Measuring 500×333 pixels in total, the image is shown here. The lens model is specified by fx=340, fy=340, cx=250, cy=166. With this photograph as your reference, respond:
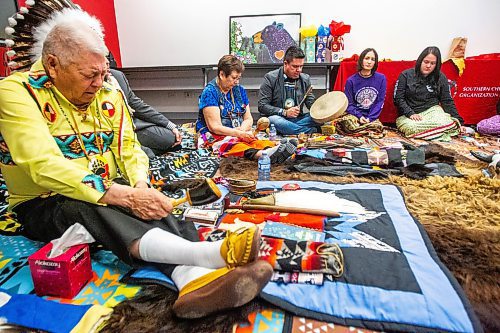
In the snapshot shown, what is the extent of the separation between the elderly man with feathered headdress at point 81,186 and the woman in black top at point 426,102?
10.5 ft

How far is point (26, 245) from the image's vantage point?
1.37 metres

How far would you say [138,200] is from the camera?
1.10 m

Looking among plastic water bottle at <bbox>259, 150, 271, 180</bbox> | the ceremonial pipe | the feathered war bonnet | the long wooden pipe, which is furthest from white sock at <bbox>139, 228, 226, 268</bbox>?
plastic water bottle at <bbox>259, 150, 271, 180</bbox>

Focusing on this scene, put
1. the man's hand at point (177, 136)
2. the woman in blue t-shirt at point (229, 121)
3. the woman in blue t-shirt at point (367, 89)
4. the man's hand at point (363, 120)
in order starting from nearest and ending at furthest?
the woman in blue t-shirt at point (229, 121)
the man's hand at point (177, 136)
the man's hand at point (363, 120)
the woman in blue t-shirt at point (367, 89)

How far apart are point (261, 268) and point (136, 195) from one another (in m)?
0.48

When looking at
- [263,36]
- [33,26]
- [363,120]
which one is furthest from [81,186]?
[263,36]

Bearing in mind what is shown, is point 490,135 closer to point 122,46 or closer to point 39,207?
point 39,207

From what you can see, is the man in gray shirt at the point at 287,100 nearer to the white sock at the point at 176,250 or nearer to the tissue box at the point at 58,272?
the white sock at the point at 176,250

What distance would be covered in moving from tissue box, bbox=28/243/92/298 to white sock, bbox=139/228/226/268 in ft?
0.65

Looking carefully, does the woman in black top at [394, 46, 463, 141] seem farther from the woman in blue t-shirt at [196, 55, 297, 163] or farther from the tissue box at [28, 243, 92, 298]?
the tissue box at [28, 243, 92, 298]

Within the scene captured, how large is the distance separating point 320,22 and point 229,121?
274 centimetres

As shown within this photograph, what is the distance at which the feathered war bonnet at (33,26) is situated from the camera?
1260 mm

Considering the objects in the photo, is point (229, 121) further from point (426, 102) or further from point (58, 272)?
point (426, 102)

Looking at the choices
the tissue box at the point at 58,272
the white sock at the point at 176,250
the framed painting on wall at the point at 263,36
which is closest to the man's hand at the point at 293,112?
the framed painting on wall at the point at 263,36
